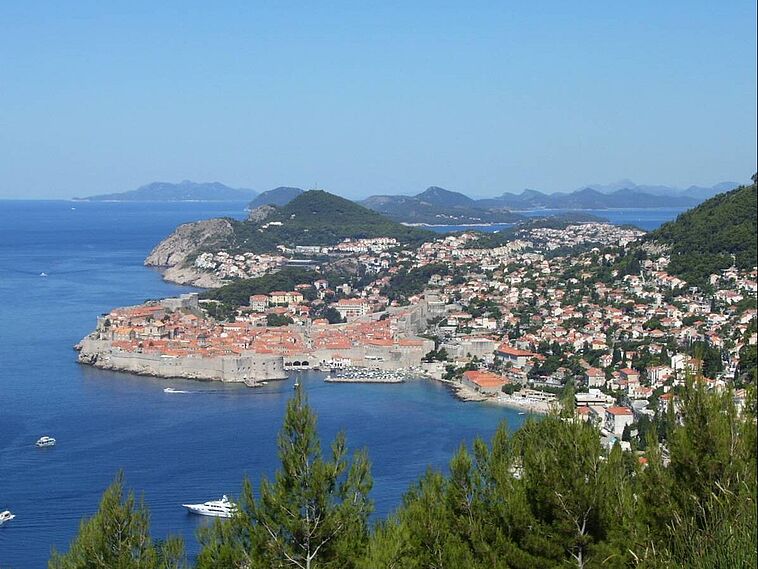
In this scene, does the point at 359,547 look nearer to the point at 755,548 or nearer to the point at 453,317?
the point at 755,548

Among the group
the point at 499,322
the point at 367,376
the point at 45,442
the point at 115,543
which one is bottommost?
the point at 367,376

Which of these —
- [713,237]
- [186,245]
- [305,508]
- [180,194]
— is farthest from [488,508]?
[180,194]

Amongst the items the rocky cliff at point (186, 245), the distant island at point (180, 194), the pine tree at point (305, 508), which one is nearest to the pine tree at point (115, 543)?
the pine tree at point (305, 508)

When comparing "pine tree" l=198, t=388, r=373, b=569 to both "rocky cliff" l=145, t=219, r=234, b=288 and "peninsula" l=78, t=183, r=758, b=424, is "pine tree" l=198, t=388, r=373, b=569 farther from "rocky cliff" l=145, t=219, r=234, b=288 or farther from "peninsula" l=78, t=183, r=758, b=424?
"rocky cliff" l=145, t=219, r=234, b=288

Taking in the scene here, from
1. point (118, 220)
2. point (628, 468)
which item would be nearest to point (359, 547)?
point (628, 468)

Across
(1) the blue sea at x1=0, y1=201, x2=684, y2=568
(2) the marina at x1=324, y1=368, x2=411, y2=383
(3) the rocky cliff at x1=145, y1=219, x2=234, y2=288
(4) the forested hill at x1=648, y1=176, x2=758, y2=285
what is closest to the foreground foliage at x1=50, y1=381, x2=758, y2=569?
(1) the blue sea at x1=0, y1=201, x2=684, y2=568

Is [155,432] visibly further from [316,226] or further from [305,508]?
→ [316,226]
